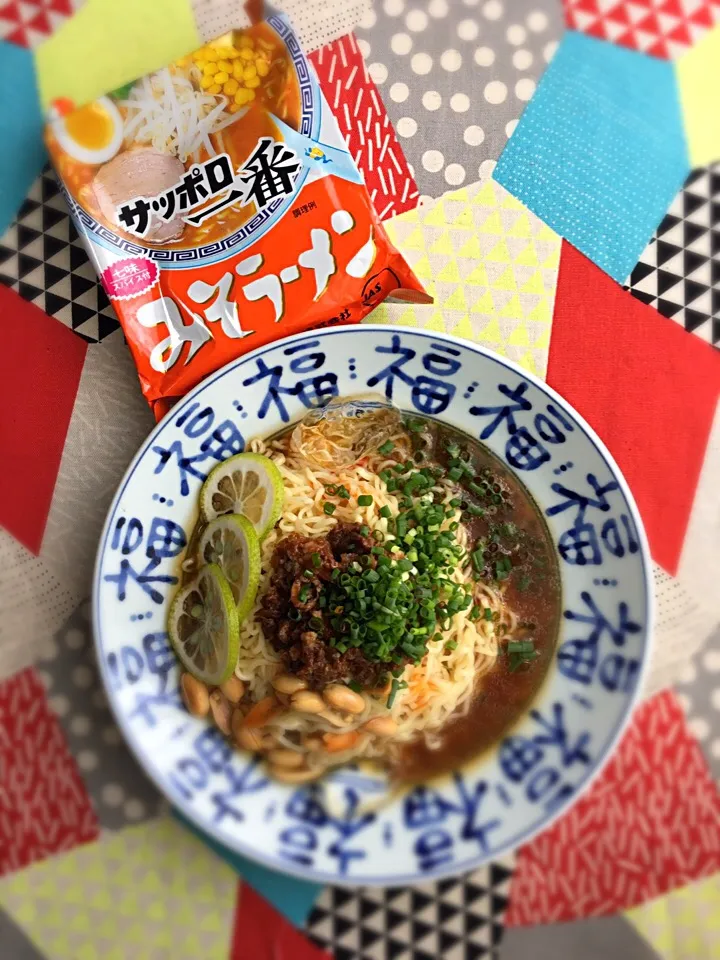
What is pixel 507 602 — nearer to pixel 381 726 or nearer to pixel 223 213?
pixel 381 726

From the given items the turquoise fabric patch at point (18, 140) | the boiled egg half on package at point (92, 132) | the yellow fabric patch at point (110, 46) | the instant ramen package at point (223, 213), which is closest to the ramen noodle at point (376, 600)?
the instant ramen package at point (223, 213)

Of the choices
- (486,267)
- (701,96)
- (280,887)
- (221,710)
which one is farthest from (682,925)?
(701,96)

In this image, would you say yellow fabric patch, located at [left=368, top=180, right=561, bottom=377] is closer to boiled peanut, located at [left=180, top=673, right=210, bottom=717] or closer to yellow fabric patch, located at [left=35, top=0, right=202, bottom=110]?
yellow fabric patch, located at [left=35, top=0, right=202, bottom=110]

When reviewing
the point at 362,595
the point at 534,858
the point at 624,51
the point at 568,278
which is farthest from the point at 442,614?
the point at 624,51

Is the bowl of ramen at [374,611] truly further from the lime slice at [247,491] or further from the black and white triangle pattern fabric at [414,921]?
the black and white triangle pattern fabric at [414,921]

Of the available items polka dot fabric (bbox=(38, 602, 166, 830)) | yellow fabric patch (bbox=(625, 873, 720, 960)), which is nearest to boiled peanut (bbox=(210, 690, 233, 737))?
polka dot fabric (bbox=(38, 602, 166, 830))

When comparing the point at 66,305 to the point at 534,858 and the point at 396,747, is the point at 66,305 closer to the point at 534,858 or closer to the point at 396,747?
the point at 396,747
